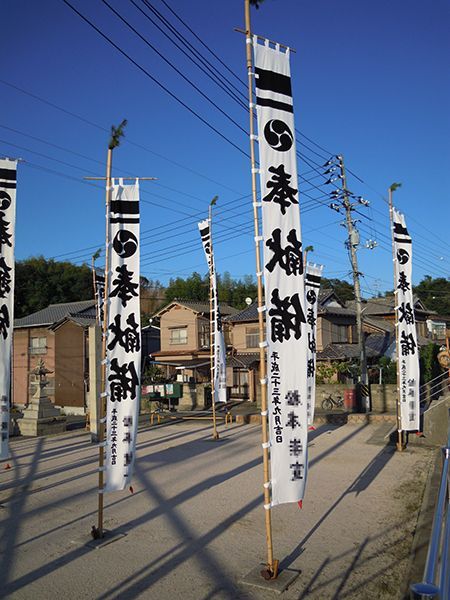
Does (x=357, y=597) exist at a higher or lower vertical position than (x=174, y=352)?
lower

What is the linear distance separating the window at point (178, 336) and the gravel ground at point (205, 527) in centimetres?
2211

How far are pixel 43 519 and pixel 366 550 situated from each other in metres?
5.68

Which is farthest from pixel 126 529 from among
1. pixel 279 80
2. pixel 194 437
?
pixel 194 437

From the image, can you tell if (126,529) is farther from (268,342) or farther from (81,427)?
(81,427)

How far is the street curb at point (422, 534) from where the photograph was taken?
18.7 feet

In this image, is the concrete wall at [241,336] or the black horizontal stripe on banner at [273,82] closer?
the black horizontal stripe on banner at [273,82]

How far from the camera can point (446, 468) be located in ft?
15.5

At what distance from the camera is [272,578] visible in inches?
234

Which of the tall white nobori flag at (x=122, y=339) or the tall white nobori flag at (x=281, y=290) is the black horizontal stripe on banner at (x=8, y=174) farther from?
the tall white nobori flag at (x=281, y=290)

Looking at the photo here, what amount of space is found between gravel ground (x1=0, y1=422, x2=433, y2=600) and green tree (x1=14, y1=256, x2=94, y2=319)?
37.2 m

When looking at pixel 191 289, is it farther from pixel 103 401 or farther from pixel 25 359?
pixel 103 401

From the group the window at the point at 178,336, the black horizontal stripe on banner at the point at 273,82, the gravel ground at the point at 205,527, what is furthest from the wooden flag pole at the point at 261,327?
the window at the point at 178,336

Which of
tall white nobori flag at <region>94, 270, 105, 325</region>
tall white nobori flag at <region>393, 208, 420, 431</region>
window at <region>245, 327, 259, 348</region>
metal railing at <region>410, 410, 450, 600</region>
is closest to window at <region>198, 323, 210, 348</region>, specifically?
window at <region>245, 327, 259, 348</region>

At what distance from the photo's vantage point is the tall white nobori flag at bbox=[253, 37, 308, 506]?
6195 mm
